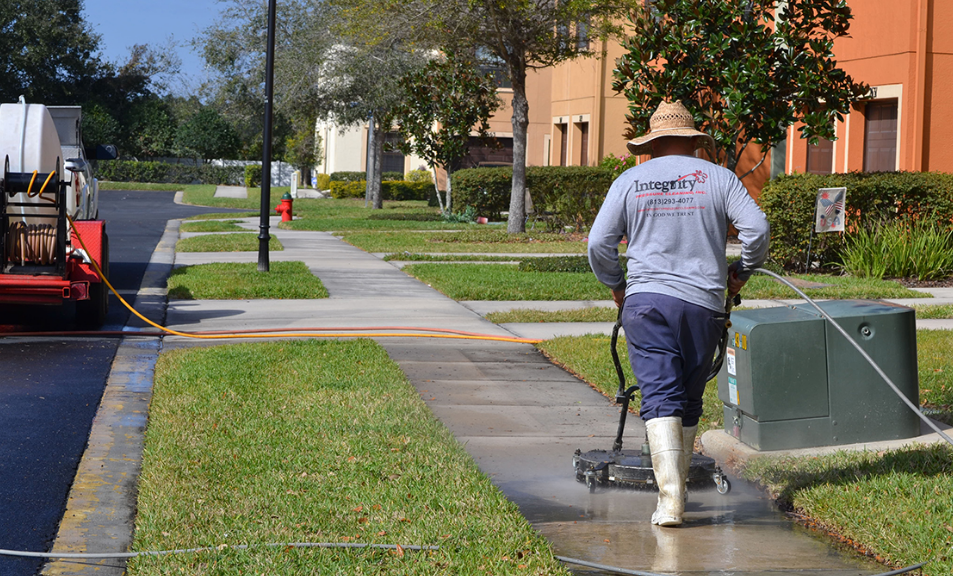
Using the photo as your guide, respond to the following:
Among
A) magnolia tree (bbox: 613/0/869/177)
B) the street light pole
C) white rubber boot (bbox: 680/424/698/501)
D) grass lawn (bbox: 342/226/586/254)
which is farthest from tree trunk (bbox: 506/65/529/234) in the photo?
white rubber boot (bbox: 680/424/698/501)

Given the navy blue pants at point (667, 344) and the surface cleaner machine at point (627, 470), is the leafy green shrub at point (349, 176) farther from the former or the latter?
the navy blue pants at point (667, 344)

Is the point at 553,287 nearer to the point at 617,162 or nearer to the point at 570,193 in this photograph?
the point at 570,193

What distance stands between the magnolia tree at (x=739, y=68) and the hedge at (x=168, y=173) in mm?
49756

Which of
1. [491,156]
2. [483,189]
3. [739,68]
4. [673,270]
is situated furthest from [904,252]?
[491,156]

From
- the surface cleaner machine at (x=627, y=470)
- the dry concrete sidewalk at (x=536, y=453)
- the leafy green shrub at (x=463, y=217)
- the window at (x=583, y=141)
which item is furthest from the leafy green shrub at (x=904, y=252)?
the window at (x=583, y=141)

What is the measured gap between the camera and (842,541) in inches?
176

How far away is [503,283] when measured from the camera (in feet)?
45.0

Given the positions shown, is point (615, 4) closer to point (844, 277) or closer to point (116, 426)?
point (844, 277)

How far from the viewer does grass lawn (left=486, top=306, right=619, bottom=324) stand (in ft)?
36.3

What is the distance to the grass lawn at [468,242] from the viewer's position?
Answer: 1964cm

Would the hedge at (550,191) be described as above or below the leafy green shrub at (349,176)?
below

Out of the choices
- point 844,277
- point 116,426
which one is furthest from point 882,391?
point 844,277

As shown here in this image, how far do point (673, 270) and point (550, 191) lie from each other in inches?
860

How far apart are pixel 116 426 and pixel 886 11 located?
14.8 m
